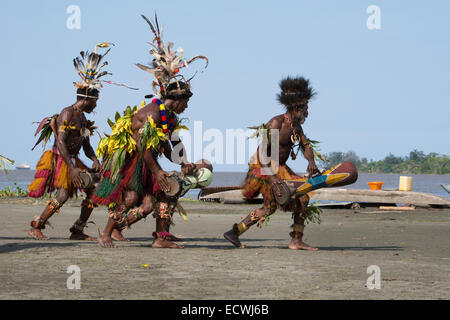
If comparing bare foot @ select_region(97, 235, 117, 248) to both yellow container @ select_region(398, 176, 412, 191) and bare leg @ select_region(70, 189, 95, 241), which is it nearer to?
bare leg @ select_region(70, 189, 95, 241)

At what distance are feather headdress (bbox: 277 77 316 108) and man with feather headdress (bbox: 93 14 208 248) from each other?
46.2 inches

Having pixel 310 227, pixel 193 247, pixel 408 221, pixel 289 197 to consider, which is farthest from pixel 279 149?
pixel 408 221

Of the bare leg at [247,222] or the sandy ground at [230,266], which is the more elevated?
the bare leg at [247,222]

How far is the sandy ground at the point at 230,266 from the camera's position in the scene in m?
5.37

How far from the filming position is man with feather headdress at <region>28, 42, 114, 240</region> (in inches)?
356

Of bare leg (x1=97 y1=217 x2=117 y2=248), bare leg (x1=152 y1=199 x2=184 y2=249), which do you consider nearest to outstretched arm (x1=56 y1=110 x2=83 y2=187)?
bare leg (x1=97 y1=217 x2=117 y2=248)

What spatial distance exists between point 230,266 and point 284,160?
6.88ft

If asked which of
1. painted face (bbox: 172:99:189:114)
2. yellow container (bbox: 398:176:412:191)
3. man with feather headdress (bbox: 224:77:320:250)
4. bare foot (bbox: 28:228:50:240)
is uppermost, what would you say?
painted face (bbox: 172:99:189:114)

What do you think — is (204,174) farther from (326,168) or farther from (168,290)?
(168,290)

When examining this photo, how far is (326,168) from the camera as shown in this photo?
905 centimetres

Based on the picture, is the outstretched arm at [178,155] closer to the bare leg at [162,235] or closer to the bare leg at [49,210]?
the bare leg at [162,235]

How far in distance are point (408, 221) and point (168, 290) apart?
9789mm

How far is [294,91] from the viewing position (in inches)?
334

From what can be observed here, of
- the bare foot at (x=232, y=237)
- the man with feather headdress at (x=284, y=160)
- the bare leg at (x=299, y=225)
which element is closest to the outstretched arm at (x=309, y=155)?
the man with feather headdress at (x=284, y=160)
